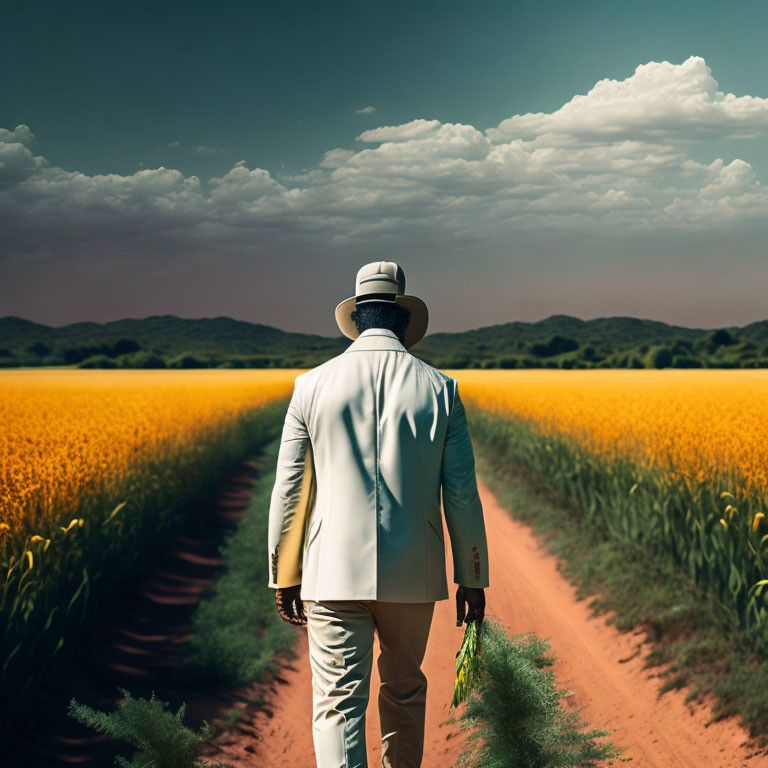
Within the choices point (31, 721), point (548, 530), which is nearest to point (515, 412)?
point (548, 530)

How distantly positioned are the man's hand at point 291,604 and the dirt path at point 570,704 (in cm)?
142

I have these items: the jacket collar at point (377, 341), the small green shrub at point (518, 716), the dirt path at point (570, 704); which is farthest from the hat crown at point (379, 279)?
the dirt path at point (570, 704)

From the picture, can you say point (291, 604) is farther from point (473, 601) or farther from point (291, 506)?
point (473, 601)

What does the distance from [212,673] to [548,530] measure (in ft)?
20.0

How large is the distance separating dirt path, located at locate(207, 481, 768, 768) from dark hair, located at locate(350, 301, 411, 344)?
6.58 feet

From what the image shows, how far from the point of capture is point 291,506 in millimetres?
3189

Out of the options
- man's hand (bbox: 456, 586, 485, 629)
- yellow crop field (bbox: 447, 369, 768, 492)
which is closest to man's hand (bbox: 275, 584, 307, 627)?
man's hand (bbox: 456, 586, 485, 629)

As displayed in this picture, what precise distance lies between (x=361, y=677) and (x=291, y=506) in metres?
0.74

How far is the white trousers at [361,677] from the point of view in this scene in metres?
2.88

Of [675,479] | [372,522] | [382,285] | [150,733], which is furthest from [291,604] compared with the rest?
[675,479]

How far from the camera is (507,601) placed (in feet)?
25.6

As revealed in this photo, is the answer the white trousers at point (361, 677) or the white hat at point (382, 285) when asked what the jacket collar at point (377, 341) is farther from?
the white trousers at point (361, 677)

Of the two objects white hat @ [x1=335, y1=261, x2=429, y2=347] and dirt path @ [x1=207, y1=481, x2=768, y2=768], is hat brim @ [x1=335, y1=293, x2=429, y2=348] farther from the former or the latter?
dirt path @ [x1=207, y1=481, x2=768, y2=768]

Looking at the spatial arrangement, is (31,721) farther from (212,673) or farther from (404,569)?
(404,569)
